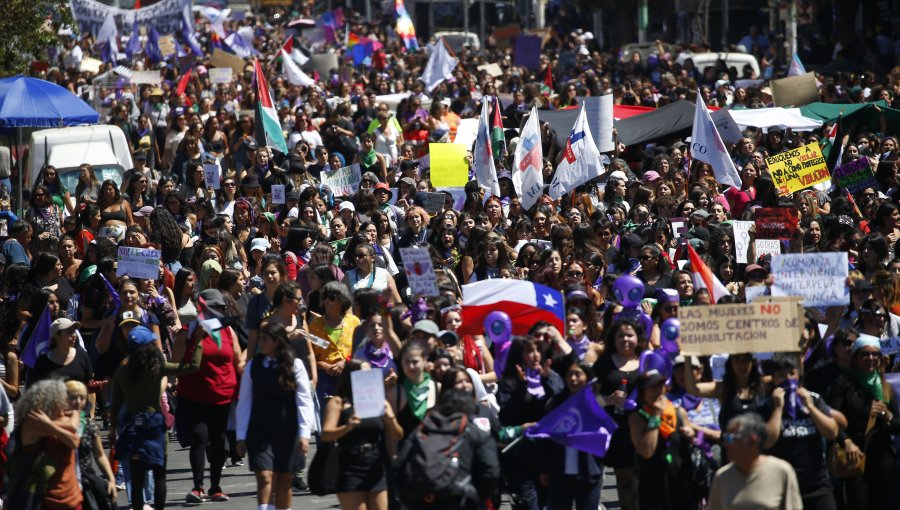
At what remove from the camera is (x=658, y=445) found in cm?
820

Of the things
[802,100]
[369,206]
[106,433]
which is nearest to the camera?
[106,433]

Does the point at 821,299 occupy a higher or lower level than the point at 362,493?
higher

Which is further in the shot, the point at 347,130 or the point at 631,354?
the point at 347,130

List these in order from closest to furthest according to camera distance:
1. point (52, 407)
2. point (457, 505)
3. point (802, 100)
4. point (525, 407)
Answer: point (457, 505) < point (52, 407) < point (525, 407) < point (802, 100)

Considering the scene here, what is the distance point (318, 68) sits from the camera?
1503 inches

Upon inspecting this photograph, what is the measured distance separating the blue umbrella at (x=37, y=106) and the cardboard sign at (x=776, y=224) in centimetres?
918

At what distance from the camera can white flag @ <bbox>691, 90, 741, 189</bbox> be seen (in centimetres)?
1622

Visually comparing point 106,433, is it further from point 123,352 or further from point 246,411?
point 246,411

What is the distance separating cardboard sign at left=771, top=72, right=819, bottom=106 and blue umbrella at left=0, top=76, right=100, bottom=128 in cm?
941

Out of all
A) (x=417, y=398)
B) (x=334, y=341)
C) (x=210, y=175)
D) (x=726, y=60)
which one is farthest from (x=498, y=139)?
(x=726, y=60)

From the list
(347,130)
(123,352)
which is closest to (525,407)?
(123,352)

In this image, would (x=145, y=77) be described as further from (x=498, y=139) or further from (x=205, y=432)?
(x=205, y=432)

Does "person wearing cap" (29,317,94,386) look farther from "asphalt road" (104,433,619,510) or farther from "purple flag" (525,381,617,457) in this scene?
"purple flag" (525,381,617,457)

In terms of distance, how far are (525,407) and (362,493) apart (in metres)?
1.02
